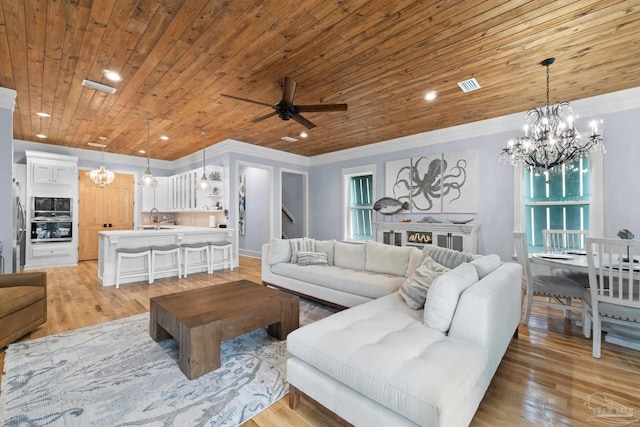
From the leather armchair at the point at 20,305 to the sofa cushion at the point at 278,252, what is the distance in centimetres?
250

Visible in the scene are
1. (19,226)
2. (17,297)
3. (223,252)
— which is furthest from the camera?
(223,252)

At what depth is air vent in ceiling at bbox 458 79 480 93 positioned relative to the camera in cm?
332


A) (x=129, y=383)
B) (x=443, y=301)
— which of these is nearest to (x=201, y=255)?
(x=129, y=383)

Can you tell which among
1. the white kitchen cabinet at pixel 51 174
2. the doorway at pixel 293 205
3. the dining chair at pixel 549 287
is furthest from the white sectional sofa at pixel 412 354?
the white kitchen cabinet at pixel 51 174

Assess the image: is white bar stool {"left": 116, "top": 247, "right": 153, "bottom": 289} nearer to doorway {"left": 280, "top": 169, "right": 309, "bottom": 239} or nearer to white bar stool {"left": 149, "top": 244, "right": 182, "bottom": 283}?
white bar stool {"left": 149, "top": 244, "right": 182, "bottom": 283}

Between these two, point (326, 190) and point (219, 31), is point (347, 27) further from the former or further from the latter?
point (326, 190)

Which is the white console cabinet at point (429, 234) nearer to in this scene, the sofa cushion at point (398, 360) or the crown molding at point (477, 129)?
the crown molding at point (477, 129)

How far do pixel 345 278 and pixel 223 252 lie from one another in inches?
145

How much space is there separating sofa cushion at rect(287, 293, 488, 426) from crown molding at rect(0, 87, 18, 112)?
4.82m

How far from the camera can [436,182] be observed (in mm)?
5352

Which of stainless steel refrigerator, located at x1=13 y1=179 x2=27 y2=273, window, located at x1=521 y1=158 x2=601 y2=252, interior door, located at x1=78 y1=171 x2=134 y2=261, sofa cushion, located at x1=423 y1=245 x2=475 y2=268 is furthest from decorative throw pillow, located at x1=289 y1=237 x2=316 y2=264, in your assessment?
interior door, located at x1=78 y1=171 x2=134 y2=261

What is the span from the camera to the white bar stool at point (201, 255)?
17.2 ft

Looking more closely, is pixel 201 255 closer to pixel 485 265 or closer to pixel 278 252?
pixel 278 252

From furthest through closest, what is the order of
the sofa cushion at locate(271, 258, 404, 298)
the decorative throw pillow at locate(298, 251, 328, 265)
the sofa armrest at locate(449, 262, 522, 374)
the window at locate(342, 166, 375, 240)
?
the window at locate(342, 166, 375, 240)
the decorative throw pillow at locate(298, 251, 328, 265)
the sofa cushion at locate(271, 258, 404, 298)
the sofa armrest at locate(449, 262, 522, 374)
